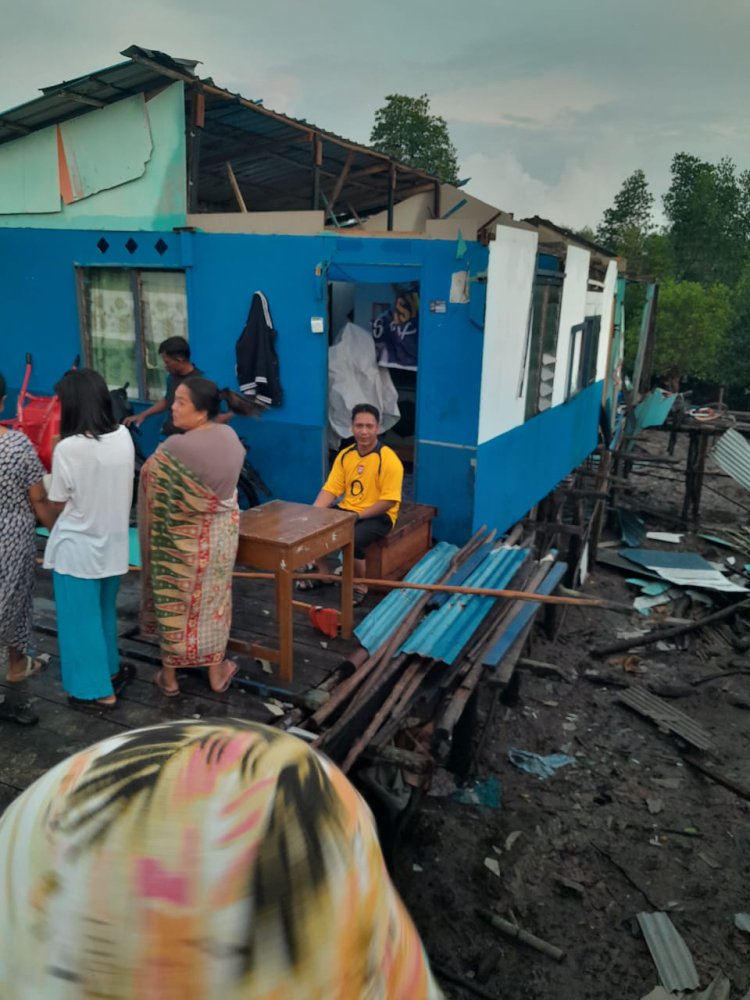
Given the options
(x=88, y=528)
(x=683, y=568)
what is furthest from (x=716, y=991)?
(x=683, y=568)

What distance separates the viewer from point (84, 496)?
3.94 m

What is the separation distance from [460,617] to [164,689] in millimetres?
2205

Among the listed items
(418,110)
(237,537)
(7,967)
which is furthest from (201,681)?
(418,110)

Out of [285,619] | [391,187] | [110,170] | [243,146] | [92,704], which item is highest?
[243,146]

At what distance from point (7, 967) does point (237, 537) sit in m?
3.56

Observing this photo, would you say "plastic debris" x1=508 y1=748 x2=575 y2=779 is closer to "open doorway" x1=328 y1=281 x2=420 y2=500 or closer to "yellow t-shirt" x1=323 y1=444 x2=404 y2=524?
"yellow t-shirt" x1=323 y1=444 x2=404 y2=524

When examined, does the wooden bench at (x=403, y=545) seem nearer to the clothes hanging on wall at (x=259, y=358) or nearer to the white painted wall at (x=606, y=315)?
the clothes hanging on wall at (x=259, y=358)

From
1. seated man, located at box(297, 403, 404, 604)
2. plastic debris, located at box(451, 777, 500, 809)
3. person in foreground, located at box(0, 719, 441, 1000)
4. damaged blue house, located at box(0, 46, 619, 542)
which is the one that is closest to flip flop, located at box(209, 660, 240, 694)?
seated man, located at box(297, 403, 404, 604)

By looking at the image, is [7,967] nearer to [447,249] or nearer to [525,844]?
[525,844]

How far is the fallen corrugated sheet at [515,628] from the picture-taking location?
17.6ft

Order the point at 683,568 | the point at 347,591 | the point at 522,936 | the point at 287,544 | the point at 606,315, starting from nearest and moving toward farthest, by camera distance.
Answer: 1. the point at 287,544
2. the point at 522,936
3. the point at 347,591
4. the point at 683,568
5. the point at 606,315

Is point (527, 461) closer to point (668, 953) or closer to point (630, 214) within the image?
point (668, 953)

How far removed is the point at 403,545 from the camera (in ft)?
20.9

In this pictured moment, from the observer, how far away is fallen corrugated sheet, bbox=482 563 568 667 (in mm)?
5363
